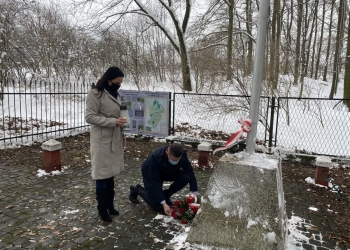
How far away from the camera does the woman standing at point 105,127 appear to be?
10.4 ft

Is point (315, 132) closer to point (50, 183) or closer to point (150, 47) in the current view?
point (50, 183)

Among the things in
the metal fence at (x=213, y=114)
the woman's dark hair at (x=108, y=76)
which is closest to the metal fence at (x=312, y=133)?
the metal fence at (x=213, y=114)

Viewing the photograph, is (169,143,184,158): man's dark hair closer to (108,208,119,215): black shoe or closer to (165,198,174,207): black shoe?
(165,198,174,207): black shoe

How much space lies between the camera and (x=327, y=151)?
855 cm

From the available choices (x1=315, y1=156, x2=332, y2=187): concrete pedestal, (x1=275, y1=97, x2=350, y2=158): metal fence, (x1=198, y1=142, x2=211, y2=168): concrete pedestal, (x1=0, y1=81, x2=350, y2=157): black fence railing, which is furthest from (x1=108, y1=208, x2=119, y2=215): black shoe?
(x1=275, y1=97, x2=350, y2=158): metal fence

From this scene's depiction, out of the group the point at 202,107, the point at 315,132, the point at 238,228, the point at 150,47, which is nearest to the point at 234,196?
the point at 238,228

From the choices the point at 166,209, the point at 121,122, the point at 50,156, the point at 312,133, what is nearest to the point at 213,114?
the point at 312,133

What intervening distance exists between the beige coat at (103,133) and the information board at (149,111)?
15.6 feet

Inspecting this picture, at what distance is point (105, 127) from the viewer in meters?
3.26

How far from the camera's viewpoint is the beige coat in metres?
3.17

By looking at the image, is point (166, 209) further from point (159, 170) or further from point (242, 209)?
point (242, 209)

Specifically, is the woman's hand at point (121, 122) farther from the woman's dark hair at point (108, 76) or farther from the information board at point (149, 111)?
the information board at point (149, 111)

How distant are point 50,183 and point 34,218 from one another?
135cm

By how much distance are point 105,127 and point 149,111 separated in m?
5.13
